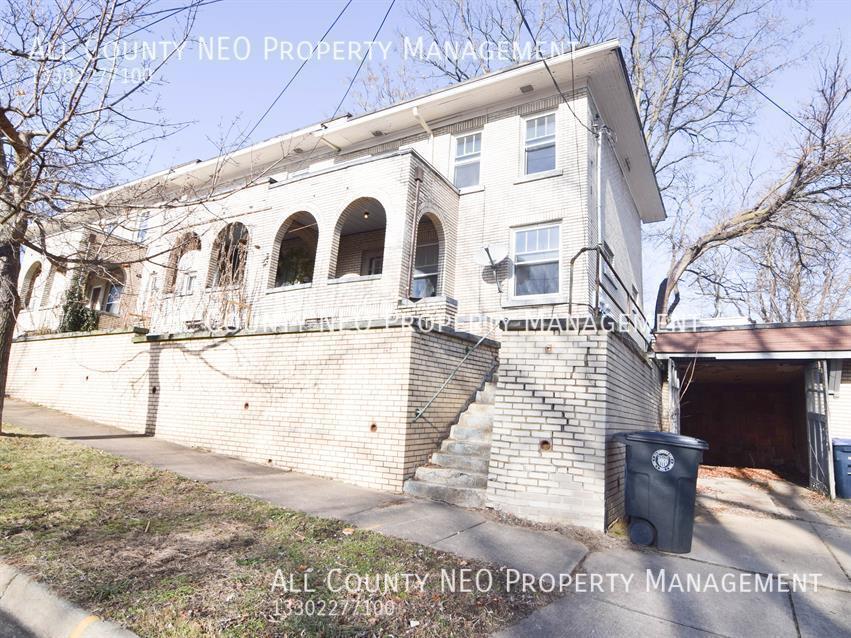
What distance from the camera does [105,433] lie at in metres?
8.62

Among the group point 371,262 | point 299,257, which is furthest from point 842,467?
point 299,257

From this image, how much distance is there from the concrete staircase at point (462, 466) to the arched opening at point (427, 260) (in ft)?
16.4

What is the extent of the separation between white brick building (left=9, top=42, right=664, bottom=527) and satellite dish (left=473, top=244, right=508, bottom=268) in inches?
2.2

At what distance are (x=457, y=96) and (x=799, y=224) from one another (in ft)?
43.2

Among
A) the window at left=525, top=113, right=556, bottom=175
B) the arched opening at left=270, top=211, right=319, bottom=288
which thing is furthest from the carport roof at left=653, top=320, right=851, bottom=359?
the arched opening at left=270, top=211, right=319, bottom=288

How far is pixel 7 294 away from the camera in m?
7.32

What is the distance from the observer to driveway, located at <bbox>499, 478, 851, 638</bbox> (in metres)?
2.84

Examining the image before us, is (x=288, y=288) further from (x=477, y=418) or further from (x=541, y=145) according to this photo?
(x=541, y=145)

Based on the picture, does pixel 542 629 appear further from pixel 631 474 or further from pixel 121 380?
pixel 121 380

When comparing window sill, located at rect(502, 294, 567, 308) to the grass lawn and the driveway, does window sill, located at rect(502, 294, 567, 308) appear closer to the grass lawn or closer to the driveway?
the driveway

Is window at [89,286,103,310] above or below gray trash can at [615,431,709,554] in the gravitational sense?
A: above

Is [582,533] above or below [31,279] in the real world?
below

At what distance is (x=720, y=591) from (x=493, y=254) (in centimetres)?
792

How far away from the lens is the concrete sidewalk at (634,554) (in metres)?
2.91
